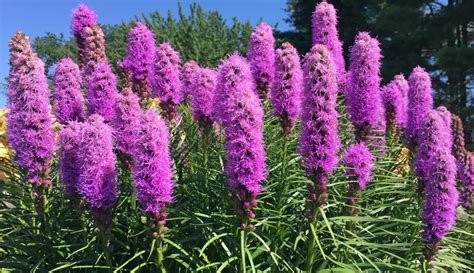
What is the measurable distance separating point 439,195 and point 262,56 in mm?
2218

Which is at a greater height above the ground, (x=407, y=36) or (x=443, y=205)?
(x=407, y=36)

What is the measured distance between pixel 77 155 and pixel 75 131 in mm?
234

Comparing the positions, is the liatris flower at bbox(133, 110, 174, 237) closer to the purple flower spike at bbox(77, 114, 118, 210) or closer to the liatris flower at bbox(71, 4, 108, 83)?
the purple flower spike at bbox(77, 114, 118, 210)

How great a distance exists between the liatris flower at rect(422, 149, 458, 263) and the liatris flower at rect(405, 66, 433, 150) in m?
1.39

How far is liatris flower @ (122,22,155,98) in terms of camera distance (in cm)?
514

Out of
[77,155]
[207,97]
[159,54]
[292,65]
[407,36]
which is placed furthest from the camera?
[407,36]

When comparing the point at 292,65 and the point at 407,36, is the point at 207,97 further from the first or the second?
the point at 407,36

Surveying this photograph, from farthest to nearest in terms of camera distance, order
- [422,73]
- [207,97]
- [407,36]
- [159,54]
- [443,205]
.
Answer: [407,36]
[422,73]
[159,54]
[207,97]
[443,205]

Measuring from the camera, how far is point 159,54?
4.67 meters

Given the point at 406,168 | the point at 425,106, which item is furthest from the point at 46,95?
the point at 406,168

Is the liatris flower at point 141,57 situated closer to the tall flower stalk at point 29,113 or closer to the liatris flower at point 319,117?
the tall flower stalk at point 29,113

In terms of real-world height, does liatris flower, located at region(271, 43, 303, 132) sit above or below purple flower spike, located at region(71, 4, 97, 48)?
below

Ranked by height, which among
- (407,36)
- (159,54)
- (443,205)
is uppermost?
(407,36)

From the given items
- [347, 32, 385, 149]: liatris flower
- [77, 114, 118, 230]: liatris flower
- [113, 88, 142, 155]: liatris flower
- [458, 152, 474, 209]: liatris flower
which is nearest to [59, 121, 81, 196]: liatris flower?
[77, 114, 118, 230]: liatris flower
